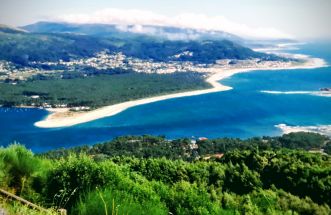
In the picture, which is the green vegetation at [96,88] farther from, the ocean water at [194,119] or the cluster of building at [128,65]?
the cluster of building at [128,65]

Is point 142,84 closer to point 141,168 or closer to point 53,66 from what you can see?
point 53,66

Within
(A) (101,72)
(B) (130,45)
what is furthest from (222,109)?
(B) (130,45)

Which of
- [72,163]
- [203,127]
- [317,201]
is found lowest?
[203,127]

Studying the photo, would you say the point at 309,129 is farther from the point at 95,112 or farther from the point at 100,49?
the point at 100,49

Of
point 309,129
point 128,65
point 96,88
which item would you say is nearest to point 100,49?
point 128,65

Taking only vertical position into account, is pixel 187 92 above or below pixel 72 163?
below

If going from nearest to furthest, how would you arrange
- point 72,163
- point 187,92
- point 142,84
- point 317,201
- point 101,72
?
1. point 72,163
2. point 317,201
3. point 187,92
4. point 142,84
5. point 101,72

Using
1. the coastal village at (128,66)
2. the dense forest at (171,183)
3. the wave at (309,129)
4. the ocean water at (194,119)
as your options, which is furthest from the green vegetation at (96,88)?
the dense forest at (171,183)
